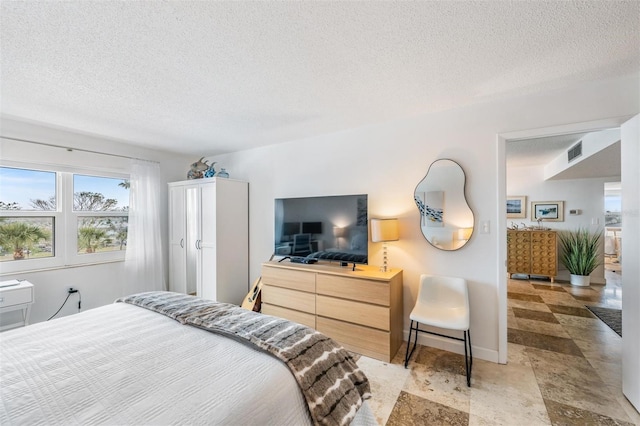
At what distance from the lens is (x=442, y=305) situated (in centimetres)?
254

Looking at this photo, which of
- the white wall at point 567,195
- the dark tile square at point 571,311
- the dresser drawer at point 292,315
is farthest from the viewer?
the white wall at point 567,195

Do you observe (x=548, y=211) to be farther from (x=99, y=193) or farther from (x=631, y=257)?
(x=99, y=193)

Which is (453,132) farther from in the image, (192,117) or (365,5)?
(192,117)

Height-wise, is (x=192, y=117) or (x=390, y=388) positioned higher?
(x=192, y=117)

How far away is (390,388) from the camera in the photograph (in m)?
2.03

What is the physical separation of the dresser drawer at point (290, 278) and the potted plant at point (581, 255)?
5.07 m

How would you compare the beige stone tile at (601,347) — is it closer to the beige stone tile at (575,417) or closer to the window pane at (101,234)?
the beige stone tile at (575,417)

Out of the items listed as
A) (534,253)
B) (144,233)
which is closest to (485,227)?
(534,253)

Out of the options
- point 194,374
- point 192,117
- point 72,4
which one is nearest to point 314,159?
point 192,117

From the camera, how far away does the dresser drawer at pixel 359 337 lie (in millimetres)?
2396

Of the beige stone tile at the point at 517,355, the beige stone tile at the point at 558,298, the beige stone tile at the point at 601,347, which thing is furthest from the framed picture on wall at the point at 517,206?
the beige stone tile at the point at 517,355

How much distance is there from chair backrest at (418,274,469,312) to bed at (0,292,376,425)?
4.60 feet

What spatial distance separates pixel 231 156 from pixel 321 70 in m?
2.77

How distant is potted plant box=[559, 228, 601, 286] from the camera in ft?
15.5
